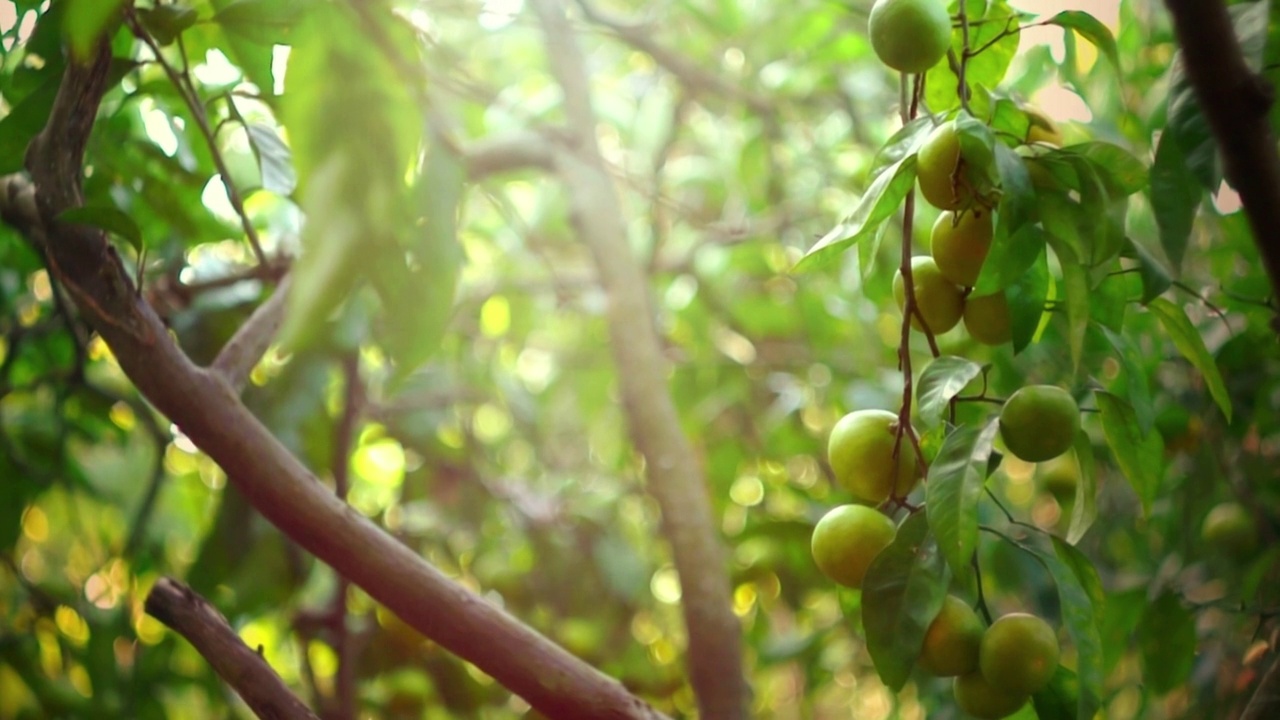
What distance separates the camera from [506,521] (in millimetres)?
1196

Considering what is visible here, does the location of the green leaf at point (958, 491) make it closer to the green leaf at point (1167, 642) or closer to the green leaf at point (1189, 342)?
the green leaf at point (1189, 342)

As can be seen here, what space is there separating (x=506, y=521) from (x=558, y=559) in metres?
0.08

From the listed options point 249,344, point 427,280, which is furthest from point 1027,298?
point 249,344

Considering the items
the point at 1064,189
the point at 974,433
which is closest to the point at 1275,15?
the point at 1064,189

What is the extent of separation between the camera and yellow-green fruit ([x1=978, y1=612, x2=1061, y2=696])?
0.41 m

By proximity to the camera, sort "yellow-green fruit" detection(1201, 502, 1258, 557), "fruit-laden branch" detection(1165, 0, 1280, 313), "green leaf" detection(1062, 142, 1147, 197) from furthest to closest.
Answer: "yellow-green fruit" detection(1201, 502, 1258, 557), "green leaf" detection(1062, 142, 1147, 197), "fruit-laden branch" detection(1165, 0, 1280, 313)

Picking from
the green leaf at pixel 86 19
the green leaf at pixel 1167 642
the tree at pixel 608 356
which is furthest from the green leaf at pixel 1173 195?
the green leaf at pixel 86 19

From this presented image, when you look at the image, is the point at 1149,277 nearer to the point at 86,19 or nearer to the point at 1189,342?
the point at 1189,342

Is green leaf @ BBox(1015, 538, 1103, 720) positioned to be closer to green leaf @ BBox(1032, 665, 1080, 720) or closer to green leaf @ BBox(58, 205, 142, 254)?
green leaf @ BBox(1032, 665, 1080, 720)

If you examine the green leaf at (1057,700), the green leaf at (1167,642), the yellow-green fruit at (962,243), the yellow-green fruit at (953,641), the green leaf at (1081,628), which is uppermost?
the yellow-green fruit at (962,243)

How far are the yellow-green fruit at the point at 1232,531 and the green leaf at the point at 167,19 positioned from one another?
2.62 feet

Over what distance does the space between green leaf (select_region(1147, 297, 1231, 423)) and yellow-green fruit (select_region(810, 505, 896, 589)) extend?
0.53 ft

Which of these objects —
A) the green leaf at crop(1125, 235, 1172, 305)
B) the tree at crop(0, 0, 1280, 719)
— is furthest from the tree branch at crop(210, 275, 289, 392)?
the green leaf at crop(1125, 235, 1172, 305)

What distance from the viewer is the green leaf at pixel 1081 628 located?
1.35 feet
